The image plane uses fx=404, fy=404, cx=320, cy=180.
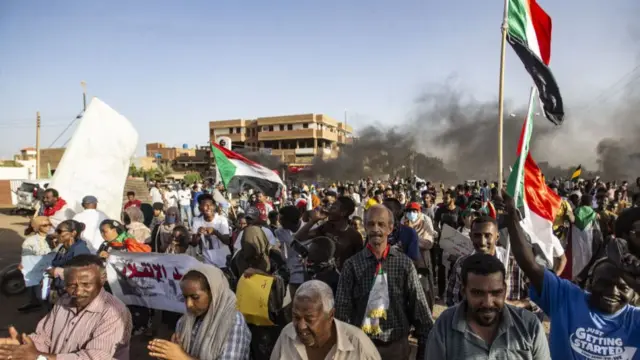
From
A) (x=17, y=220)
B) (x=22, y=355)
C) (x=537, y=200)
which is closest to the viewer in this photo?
(x=22, y=355)

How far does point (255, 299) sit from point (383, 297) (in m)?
1.21

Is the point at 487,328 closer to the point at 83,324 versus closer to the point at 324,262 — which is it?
the point at 324,262

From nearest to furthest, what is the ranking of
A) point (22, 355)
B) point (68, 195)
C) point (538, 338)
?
point (538, 338) → point (22, 355) → point (68, 195)

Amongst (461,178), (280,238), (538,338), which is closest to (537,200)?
(538,338)

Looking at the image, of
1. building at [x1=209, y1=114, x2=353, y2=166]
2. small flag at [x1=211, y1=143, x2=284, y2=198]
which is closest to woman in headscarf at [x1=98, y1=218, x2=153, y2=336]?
small flag at [x1=211, y1=143, x2=284, y2=198]

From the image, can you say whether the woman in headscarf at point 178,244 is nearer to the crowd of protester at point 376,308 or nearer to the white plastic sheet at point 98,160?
the crowd of protester at point 376,308

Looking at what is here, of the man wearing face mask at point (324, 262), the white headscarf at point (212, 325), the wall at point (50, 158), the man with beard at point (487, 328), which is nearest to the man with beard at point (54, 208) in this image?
the man wearing face mask at point (324, 262)

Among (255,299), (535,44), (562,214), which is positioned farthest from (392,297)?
(535,44)

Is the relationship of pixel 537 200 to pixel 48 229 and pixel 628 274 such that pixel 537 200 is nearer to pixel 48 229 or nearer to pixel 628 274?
pixel 628 274

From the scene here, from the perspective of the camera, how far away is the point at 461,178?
53.1m

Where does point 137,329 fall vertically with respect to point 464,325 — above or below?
below

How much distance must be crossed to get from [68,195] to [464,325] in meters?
8.79

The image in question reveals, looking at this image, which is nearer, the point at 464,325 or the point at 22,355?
the point at 464,325

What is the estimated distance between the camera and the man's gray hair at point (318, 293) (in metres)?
2.03
